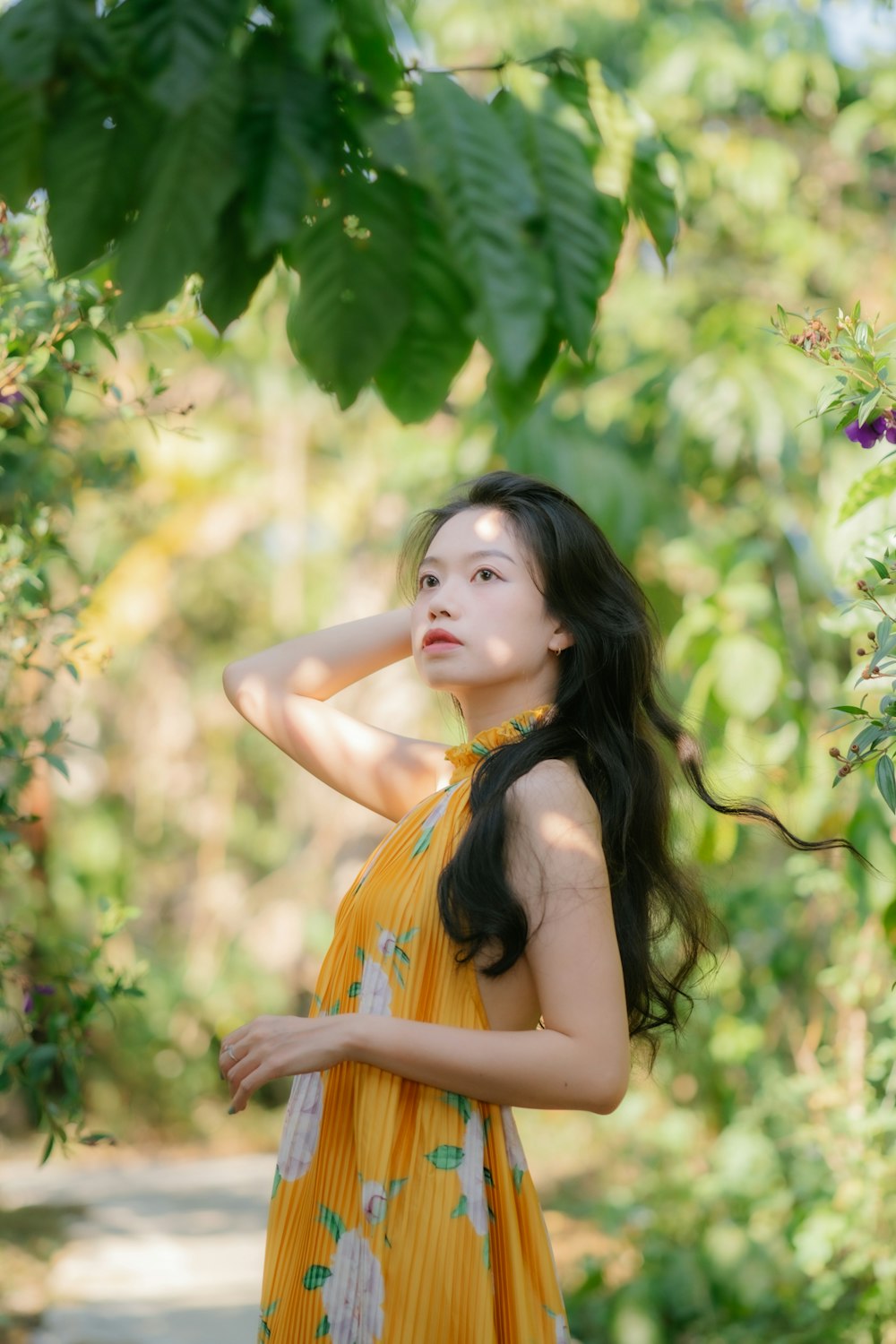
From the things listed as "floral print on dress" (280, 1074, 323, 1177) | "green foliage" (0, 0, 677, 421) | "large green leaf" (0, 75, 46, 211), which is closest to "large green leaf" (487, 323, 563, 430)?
"green foliage" (0, 0, 677, 421)

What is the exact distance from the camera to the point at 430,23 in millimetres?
5426

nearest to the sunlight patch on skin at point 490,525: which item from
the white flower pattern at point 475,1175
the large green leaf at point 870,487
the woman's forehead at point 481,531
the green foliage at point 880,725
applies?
the woman's forehead at point 481,531

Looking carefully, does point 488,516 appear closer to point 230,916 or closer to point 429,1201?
point 429,1201

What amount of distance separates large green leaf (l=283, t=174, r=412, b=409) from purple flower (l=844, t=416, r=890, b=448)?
22.1 inches

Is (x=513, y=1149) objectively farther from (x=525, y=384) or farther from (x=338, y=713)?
(x=525, y=384)

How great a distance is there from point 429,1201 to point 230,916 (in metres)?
8.33

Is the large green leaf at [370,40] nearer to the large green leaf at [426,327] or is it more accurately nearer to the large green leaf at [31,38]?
the large green leaf at [426,327]

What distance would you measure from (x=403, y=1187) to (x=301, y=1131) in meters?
0.17

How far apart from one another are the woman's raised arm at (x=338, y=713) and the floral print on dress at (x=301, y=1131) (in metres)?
0.41

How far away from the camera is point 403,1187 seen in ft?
4.42

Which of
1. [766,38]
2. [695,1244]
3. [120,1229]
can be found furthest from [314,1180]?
[120,1229]

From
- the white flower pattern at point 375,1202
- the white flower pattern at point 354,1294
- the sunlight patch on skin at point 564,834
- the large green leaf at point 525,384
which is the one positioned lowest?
the white flower pattern at point 354,1294

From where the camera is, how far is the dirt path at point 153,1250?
14.1 ft

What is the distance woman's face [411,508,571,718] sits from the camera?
1.51 meters
